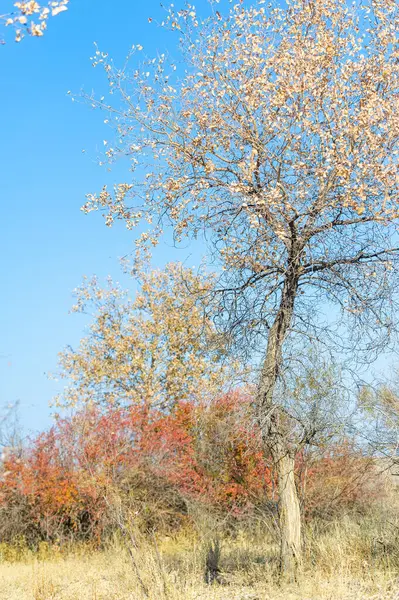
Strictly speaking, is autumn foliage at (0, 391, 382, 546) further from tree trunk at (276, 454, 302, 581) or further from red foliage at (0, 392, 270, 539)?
tree trunk at (276, 454, 302, 581)

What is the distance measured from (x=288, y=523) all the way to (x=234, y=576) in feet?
5.01

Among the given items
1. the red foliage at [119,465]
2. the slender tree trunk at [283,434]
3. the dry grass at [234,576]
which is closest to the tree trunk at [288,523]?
the slender tree trunk at [283,434]

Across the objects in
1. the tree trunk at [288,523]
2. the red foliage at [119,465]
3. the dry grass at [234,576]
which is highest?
the red foliage at [119,465]

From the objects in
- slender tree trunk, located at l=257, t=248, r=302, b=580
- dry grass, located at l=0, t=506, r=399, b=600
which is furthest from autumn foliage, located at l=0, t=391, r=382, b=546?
slender tree trunk, located at l=257, t=248, r=302, b=580

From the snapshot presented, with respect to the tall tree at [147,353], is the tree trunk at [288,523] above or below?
below

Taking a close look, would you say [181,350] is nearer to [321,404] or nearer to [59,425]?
[59,425]

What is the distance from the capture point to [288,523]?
29.7 ft

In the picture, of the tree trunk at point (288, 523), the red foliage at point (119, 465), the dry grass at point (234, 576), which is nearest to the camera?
the dry grass at point (234, 576)

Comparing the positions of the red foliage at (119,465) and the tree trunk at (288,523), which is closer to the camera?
the tree trunk at (288,523)

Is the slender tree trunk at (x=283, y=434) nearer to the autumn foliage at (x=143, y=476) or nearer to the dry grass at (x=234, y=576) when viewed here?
the dry grass at (x=234, y=576)

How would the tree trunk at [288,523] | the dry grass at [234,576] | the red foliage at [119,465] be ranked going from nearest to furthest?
1. the dry grass at [234,576]
2. the tree trunk at [288,523]
3. the red foliage at [119,465]

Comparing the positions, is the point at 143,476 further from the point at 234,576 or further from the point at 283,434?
the point at 283,434

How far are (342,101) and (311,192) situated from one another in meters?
1.35

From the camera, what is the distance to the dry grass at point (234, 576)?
317 inches
